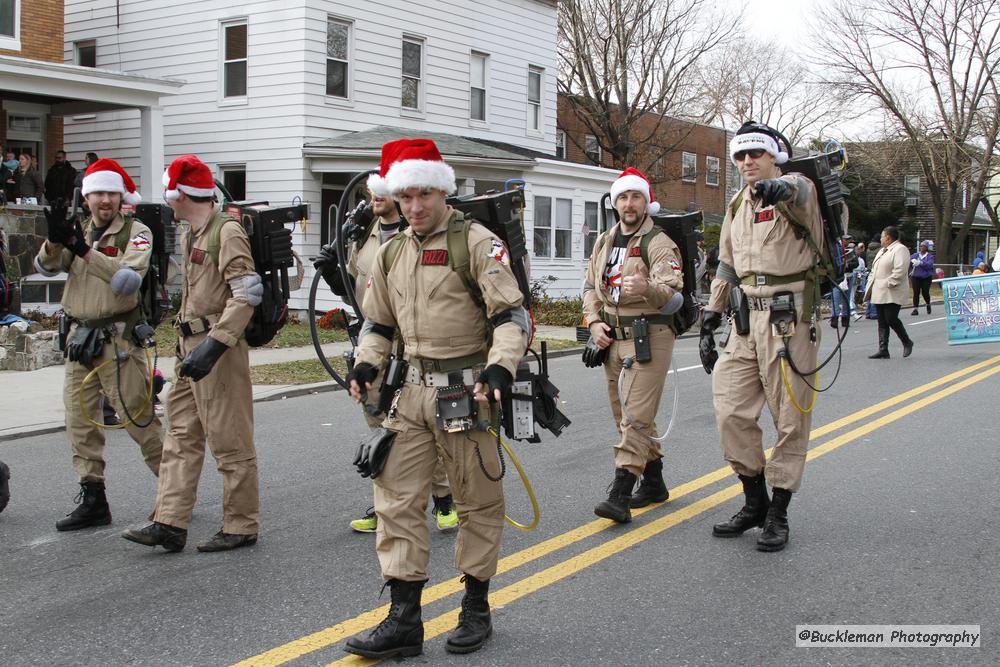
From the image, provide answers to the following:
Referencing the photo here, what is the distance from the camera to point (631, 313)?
5.95m

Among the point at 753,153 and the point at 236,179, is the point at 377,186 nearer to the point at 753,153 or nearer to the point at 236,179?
the point at 753,153

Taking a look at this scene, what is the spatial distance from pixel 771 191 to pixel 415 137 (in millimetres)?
15478

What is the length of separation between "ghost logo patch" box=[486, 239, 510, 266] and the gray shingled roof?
15.4 meters

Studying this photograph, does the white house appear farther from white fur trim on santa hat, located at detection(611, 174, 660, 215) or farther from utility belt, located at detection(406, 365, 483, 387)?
utility belt, located at detection(406, 365, 483, 387)

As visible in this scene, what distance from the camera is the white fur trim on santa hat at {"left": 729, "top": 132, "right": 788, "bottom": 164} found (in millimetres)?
5230

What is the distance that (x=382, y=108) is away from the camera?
846 inches

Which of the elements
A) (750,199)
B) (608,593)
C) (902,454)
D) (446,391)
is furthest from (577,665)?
(902,454)

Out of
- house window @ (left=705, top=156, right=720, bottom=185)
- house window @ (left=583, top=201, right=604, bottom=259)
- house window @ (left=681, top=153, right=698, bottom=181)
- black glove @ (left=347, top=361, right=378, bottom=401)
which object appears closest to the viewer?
black glove @ (left=347, top=361, right=378, bottom=401)

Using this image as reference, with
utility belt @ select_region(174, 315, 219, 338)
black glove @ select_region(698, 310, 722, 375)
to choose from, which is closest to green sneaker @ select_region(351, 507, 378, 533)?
utility belt @ select_region(174, 315, 219, 338)

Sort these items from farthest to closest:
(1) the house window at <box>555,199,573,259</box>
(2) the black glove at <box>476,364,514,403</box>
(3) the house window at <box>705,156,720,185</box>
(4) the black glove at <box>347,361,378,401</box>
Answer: (3) the house window at <box>705,156,720,185</box> → (1) the house window at <box>555,199,573,259</box> → (4) the black glove at <box>347,361,378,401</box> → (2) the black glove at <box>476,364,514,403</box>

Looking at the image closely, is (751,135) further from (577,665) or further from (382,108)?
(382,108)

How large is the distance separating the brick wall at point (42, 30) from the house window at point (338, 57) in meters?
5.29

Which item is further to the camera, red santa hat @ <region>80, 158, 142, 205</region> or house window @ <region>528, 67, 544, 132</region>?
house window @ <region>528, 67, 544, 132</region>

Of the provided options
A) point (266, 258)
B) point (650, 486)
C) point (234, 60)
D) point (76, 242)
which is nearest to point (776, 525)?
point (650, 486)
